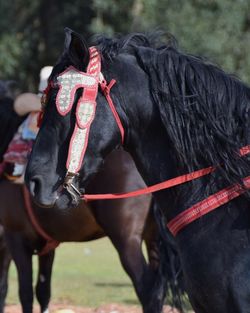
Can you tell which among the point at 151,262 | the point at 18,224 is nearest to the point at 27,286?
the point at 18,224

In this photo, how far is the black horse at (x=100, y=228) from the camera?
22.6 feet

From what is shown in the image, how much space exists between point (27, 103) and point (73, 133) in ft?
13.4

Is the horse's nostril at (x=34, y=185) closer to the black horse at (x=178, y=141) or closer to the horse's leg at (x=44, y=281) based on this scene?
the black horse at (x=178, y=141)

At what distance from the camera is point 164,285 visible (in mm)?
7098

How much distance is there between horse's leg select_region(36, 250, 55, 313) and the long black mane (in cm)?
436

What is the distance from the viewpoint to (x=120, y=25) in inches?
948

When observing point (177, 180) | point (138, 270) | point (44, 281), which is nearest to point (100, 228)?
point (138, 270)

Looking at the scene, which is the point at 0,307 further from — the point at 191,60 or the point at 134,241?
the point at 191,60

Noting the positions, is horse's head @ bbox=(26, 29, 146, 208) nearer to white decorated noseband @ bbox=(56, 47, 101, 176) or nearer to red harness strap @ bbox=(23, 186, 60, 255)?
white decorated noseband @ bbox=(56, 47, 101, 176)

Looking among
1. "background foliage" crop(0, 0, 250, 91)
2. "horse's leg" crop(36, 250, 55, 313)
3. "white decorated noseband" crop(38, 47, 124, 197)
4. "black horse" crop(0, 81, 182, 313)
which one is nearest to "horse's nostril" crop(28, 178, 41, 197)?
"white decorated noseband" crop(38, 47, 124, 197)

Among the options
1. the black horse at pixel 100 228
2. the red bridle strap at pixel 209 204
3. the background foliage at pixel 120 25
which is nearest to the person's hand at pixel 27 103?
the black horse at pixel 100 228

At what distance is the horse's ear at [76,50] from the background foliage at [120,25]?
1503cm

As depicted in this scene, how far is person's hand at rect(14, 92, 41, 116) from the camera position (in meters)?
7.73

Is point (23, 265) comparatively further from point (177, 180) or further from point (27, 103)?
point (177, 180)
